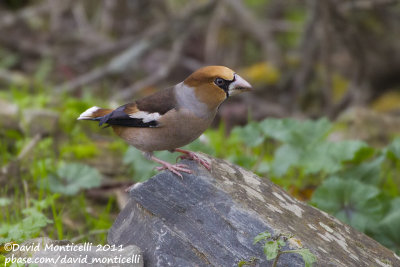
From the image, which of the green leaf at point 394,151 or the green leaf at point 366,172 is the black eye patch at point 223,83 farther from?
the green leaf at point 394,151

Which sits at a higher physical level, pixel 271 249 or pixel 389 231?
pixel 271 249

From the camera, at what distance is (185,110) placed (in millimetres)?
3221

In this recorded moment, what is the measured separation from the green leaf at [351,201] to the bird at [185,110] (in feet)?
4.12

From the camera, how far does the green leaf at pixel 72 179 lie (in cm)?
418

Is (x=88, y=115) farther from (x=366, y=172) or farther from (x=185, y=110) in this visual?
(x=366, y=172)

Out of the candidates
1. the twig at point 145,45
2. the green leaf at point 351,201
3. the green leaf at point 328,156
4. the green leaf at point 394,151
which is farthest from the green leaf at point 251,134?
the twig at point 145,45

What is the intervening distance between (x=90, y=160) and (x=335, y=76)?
545 cm

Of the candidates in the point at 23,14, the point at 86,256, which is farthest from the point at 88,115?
the point at 23,14

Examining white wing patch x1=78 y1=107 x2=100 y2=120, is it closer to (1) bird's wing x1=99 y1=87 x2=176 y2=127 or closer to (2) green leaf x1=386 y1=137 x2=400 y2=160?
(1) bird's wing x1=99 y1=87 x2=176 y2=127


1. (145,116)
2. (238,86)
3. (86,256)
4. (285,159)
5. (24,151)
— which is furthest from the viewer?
(24,151)

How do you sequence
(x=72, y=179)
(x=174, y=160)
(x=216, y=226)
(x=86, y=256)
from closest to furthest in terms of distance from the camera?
(x=86, y=256) → (x=216, y=226) → (x=174, y=160) → (x=72, y=179)

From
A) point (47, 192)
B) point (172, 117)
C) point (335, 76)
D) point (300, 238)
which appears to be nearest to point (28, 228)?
point (47, 192)

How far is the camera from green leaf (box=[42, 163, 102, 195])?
418 centimetres

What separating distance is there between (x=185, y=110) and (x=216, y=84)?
257 millimetres
